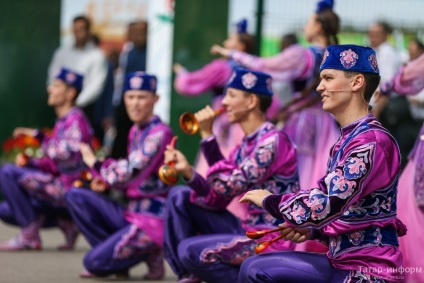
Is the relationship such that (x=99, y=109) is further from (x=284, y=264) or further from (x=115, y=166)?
(x=284, y=264)

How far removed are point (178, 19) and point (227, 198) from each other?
18.4 ft

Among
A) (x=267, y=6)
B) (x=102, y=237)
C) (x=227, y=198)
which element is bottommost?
(x=102, y=237)

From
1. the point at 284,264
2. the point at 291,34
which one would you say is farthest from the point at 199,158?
the point at 284,264

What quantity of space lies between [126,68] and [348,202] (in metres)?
8.49

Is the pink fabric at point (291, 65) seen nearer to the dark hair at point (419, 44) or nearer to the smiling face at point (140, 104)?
the smiling face at point (140, 104)

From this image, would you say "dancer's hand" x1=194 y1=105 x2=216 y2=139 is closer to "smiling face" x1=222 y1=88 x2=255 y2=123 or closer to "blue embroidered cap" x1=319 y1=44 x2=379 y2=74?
"smiling face" x1=222 y1=88 x2=255 y2=123

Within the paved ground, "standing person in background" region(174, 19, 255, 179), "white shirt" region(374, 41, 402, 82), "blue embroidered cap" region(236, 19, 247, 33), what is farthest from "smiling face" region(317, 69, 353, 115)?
"white shirt" region(374, 41, 402, 82)

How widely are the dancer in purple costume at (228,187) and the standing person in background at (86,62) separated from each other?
6.08m

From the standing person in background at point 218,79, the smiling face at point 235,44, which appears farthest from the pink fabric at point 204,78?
the smiling face at point 235,44

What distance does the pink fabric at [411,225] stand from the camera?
7297mm

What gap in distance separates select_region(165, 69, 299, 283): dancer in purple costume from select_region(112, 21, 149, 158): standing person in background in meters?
5.91

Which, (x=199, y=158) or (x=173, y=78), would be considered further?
(x=173, y=78)

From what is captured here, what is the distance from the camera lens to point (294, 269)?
18.7 feet

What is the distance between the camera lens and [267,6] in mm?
11852
